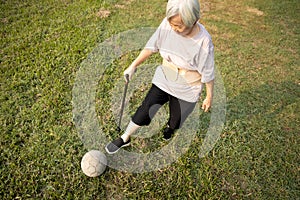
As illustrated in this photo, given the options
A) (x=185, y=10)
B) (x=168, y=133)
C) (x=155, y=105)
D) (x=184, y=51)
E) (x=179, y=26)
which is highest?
(x=185, y=10)

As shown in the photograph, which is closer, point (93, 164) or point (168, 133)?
point (93, 164)

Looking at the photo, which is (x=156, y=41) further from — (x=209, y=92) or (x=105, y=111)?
(x=105, y=111)

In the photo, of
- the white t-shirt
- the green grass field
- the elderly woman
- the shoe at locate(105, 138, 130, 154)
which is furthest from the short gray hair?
the green grass field

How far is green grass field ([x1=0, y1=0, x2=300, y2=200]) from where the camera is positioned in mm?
2541

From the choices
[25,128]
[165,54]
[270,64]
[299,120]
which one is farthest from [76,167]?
[270,64]

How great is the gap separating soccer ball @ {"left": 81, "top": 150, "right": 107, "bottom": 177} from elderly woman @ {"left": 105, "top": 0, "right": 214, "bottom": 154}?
0.80ft

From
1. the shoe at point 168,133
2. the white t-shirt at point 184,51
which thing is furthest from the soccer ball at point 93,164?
the white t-shirt at point 184,51

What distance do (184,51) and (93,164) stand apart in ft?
4.43

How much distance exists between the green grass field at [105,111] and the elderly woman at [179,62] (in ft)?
1.80

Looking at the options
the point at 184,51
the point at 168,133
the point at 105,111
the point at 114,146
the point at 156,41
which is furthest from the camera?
the point at 105,111

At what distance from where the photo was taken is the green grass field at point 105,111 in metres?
2.54

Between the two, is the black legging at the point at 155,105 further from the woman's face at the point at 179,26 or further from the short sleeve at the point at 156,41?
the woman's face at the point at 179,26

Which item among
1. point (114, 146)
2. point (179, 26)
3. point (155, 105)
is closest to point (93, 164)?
point (114, 146)

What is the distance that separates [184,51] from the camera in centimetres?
212
